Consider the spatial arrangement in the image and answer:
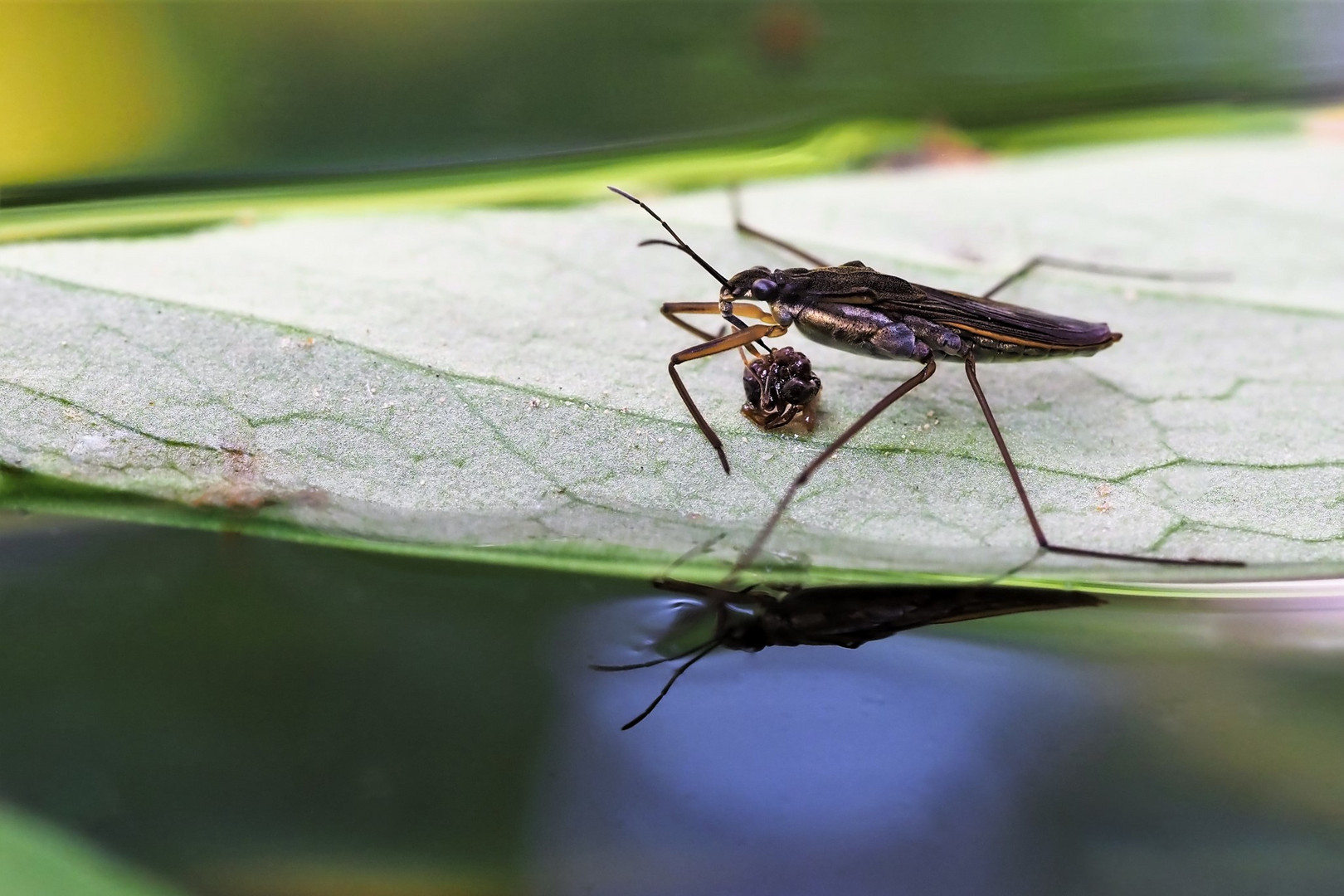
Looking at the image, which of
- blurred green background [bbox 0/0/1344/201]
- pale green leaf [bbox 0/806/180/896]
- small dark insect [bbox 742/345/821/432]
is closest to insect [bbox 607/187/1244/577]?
small dark insect [bbox 742/345/821/432]

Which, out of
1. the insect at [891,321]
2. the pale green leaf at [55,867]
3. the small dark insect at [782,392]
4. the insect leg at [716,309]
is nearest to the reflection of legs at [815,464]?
the insect at [891,321]

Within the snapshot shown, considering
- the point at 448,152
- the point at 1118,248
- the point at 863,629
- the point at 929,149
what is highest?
the point at 929,149

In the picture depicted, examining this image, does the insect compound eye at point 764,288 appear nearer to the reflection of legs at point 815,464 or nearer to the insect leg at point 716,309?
the insect leg at point 716,309

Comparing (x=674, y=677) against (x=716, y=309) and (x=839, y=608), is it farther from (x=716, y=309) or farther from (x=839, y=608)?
(x=716, y=309)

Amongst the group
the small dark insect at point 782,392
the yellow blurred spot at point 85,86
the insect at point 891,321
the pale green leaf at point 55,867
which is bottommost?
the pale green leaf at point 55,867

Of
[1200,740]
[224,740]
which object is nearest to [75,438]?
[224,740]

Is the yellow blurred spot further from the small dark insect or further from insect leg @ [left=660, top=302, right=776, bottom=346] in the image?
the small dark insect

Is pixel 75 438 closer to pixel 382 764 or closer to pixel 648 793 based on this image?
pixel 382 764
